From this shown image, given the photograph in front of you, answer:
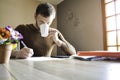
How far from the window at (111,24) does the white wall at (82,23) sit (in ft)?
0.31

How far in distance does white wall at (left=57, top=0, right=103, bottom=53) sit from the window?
0.31 ft

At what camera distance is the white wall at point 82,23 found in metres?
3.16

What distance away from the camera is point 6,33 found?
861mm

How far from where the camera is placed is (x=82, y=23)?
3.60 m

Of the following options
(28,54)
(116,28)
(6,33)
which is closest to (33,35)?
(28,54)

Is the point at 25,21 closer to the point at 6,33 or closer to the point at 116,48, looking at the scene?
the point at 116,48

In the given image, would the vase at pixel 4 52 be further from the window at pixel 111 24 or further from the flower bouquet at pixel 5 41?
the window at pixel 111 24

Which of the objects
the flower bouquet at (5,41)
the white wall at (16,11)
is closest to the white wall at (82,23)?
the white wall at (16,11)

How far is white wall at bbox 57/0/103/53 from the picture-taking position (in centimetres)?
316

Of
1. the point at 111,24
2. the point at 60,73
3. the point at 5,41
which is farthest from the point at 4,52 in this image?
the point at 111,24

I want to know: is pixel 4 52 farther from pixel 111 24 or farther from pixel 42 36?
pixel 111 24

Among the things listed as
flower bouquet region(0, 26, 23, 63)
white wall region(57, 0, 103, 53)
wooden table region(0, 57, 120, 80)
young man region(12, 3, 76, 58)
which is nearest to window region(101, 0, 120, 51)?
white wall region(57, 0, 103, 53)

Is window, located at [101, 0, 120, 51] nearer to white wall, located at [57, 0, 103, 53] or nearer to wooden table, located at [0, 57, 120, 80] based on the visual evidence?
white wall, located at [57, 0, 103, 53]

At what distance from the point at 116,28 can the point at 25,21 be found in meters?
2.28
